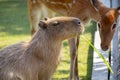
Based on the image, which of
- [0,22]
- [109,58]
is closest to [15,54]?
[109,58]

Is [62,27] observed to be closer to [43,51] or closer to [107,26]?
[43,51]

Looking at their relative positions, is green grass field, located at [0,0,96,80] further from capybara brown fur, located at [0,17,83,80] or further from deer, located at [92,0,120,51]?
capybara brown fur, located at [0,17,83,80]

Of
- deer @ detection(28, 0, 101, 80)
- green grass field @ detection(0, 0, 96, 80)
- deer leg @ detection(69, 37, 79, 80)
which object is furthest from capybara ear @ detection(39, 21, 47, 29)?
deer leg @ detection(69, 37, 79, 80)

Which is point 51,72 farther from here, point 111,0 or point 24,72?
point 111,0

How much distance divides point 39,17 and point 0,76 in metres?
3.19

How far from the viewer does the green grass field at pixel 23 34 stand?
23.6ft

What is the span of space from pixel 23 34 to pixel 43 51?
512 cm

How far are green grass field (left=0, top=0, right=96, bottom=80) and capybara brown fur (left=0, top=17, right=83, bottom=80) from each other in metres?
1.14

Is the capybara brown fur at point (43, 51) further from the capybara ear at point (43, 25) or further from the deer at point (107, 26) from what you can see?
the deer at point (107, 26)

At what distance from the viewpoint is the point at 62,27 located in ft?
14.5

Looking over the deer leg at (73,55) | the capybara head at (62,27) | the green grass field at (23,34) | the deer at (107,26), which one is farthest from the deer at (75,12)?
the capybara head at (62,27)

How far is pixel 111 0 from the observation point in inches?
404

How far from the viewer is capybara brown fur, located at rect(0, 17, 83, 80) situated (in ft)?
14.3

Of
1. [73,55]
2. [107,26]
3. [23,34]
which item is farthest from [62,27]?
[23,34]
